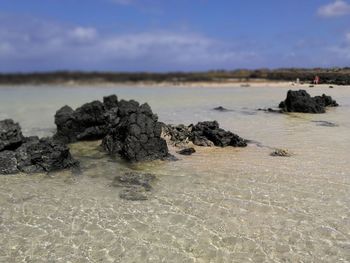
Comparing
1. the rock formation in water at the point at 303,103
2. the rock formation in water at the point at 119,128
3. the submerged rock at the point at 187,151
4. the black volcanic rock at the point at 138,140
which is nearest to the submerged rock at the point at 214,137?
the submerged rock at the point at 187,151

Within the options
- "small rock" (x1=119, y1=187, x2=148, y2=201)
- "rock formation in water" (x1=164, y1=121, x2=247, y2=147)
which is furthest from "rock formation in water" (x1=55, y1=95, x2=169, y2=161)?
"small rock" (x1=119, y1=187, x2=148, y2=201)

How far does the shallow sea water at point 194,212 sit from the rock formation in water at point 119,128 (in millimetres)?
744

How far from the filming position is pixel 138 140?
56.7 feet

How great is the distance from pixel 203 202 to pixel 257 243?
270cm

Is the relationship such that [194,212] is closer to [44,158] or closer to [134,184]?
[134,184]

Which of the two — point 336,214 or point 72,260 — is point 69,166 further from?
point 336,214

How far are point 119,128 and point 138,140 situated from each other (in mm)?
1922

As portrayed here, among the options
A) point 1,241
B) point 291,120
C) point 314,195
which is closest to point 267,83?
point 291,120

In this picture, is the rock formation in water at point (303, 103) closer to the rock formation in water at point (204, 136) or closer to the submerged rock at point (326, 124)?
the submerged rock at point (326, 124)

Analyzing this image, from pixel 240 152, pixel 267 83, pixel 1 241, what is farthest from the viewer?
pixel 267 83

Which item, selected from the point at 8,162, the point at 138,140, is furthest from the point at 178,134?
the point at 8,162

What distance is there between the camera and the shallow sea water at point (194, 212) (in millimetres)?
9133

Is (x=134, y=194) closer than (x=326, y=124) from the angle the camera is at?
Yes

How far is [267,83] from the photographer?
62562 mm
